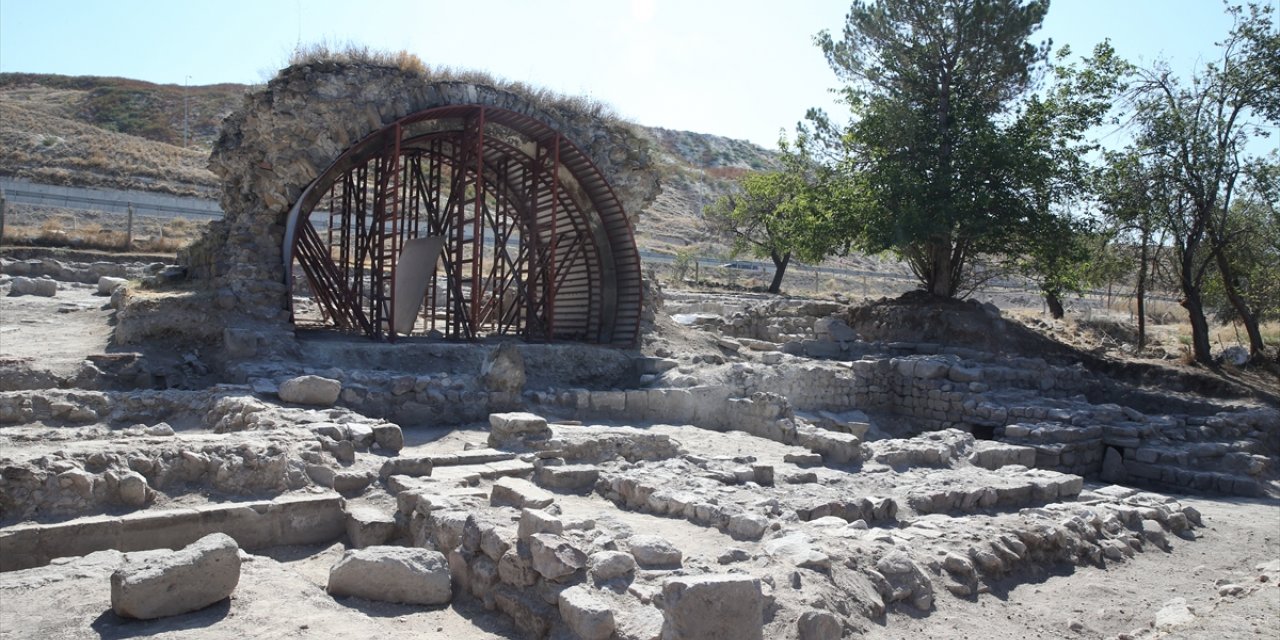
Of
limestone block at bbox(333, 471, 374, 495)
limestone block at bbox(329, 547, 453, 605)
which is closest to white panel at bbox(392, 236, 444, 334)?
limestone block at bbox(333, 471, 374, 495)

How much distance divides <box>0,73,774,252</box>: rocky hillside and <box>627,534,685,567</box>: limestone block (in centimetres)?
1367

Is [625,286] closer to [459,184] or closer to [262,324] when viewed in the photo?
[459,184]

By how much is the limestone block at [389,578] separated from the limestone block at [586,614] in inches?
43.0

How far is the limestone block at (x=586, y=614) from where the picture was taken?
5102mm

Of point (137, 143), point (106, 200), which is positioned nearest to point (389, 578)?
point (106, 200)

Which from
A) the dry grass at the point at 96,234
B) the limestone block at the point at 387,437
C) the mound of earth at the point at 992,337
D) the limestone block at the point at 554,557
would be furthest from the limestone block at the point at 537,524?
the dry grass at the point at 96,234

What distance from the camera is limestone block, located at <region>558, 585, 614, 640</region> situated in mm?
5102

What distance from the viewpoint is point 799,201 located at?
74.4 feet

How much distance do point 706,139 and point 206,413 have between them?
289ft

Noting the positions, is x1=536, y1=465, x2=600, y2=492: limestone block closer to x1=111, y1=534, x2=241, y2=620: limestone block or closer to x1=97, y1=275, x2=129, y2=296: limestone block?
x1=111, y1=534, x2=241, y2=620: limestone block

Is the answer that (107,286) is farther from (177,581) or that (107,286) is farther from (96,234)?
(177,581)

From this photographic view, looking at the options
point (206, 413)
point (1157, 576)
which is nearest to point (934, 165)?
point (1157, 576)

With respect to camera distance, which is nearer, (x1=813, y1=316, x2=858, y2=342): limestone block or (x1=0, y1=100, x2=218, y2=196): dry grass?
(x1=813, y1=316, x2=858, y2=342): limestone block

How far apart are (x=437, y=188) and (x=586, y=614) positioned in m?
Result: 12.9
